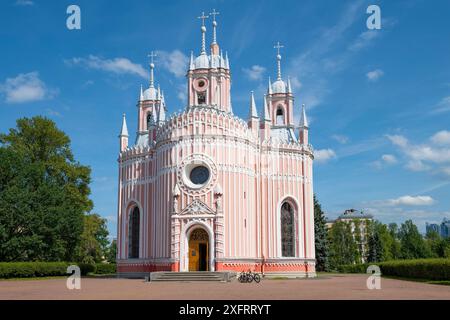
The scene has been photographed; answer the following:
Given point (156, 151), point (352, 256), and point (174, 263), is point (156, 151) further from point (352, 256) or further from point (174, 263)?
point (352, 256)

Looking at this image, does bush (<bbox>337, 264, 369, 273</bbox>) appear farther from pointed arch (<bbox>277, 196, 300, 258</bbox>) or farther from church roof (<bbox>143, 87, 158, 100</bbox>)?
church roof (<bbox>143, 87, 158, 100</bbox>)

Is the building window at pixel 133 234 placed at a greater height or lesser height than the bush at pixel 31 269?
greater

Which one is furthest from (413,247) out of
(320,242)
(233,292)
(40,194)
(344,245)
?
(233,292)

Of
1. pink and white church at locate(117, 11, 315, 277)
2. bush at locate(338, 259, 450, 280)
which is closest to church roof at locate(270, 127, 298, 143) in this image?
pink and white church at locate(117, 11, 315, 277)

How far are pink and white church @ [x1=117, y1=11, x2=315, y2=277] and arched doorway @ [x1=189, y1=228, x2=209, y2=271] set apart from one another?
0.08 metres

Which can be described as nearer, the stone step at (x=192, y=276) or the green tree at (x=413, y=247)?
the stone step at (x=192, y=276)

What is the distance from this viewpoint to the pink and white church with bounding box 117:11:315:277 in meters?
41.0

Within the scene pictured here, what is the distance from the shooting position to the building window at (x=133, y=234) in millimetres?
46469

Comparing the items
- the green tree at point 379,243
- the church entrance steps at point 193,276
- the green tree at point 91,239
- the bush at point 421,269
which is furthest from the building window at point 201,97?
the green tree at point 379,243

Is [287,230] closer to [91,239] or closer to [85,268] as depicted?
[85,268]

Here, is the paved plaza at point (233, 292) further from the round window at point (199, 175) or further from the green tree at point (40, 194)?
the green tree at point (40, 194)

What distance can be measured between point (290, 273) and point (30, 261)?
22.6 meters

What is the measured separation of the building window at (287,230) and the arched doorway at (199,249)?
7.57 m
